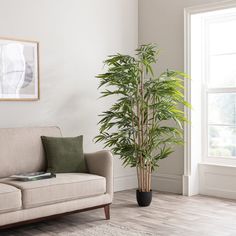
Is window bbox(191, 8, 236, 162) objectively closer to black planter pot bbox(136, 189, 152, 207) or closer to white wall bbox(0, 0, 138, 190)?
white wall bbox(0, 0, 138, 190)

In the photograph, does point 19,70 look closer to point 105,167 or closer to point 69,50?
point 69,50

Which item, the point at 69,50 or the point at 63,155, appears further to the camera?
the point at 69,50

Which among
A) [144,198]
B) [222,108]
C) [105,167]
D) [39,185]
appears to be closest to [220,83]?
[222,108]

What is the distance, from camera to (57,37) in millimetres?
4984

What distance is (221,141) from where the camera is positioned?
5336mm

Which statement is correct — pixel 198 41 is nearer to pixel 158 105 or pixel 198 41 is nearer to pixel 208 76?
pixel 208 76

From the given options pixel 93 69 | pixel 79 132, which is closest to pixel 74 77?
pixel 93 69

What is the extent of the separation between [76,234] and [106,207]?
552mm

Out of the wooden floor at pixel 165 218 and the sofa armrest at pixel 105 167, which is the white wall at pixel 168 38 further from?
the sofa armrest at pixel 105 167

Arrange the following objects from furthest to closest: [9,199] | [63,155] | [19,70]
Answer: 1. [19,70]
2. [63,155]
3. [9,199]

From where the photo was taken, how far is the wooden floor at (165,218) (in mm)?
3865

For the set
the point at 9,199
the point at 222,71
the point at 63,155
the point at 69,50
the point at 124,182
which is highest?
the point at 69,50

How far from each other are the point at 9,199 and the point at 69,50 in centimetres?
217

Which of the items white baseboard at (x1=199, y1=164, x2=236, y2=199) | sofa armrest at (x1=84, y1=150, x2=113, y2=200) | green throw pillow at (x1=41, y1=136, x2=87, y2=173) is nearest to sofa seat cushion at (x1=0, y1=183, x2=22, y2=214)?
green throw pillow at (x1=41, y1=136, x2=87, y2=173)
